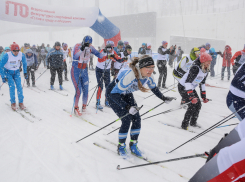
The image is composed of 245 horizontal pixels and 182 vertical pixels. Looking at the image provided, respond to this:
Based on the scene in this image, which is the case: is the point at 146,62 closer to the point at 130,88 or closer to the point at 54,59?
the point at 130,88

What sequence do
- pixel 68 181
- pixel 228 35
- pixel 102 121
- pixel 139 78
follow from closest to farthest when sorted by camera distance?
1. pixel 68 181
2. pixel 139 78
3. pixel 102 121
4. pixel 228 35

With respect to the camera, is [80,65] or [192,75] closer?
[192,75]

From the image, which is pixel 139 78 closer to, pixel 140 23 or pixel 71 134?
pixel 71 134

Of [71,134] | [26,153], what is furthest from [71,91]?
[26,153]

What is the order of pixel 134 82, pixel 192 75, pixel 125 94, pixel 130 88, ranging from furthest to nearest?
pixel 192 75 → pixel 125 94 → pixel 130 88 → pixel 134 82

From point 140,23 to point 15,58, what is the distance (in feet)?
83.7

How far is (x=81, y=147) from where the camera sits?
3.30 m

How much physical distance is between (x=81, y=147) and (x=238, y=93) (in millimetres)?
2833

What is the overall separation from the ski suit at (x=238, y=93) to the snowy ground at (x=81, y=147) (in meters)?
1.10

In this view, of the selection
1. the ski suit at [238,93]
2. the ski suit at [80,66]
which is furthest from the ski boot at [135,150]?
the ski suit at [80,66]

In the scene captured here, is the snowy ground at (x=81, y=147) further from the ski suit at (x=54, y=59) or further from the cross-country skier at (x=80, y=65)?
the ski suit at (x=54, y=59)

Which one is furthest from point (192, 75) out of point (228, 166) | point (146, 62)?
point (228, 166)

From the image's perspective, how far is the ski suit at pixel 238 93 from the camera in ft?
7.84

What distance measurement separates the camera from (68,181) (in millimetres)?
2408
